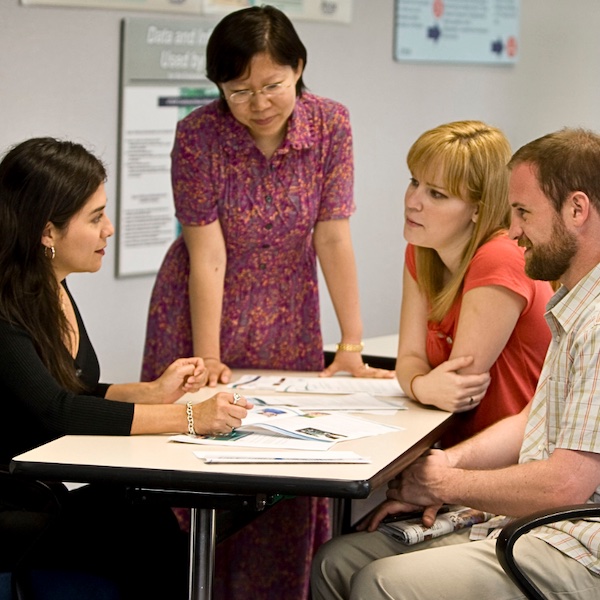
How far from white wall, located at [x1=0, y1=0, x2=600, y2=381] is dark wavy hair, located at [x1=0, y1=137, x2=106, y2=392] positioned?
1.25 meters

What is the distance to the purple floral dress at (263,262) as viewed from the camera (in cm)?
305

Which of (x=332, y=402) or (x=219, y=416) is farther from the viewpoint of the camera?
(x=332, y=402)

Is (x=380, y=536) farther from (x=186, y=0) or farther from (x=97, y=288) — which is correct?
(x=186, y=0)

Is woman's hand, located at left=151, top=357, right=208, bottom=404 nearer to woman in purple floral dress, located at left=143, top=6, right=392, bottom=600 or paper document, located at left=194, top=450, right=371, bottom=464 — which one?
woman in purple floral dress, located at left=143, top=6, right=392, bottom=600

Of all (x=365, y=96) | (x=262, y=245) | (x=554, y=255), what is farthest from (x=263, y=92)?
(x=365, y=96)

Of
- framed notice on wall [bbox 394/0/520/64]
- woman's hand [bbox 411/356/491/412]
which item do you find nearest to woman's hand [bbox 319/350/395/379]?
woman's hand [bbox 411/356/491/412]

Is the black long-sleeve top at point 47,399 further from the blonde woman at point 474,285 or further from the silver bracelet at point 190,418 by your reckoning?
the blonde woman at point 474,285

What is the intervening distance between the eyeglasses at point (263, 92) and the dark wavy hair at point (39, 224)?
1.76ft

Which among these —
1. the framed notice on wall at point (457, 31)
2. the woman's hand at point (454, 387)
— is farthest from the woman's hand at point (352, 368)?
the framed notice on wall at point (457, 31)

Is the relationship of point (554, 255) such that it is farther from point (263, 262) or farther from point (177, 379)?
point (263, 262)

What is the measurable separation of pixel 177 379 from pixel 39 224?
1.59 ft

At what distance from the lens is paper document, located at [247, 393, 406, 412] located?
2.62m

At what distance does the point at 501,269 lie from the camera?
260cm

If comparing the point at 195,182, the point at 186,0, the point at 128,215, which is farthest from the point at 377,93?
the point at 195,182
